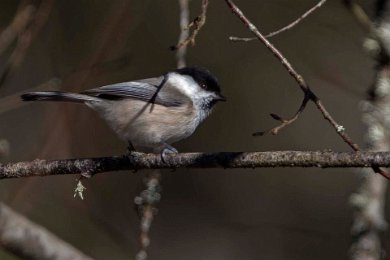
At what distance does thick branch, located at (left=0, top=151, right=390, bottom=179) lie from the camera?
2184mm

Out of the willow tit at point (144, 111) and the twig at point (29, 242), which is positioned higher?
the willow tit at point (144, 111)

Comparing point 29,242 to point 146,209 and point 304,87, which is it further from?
point 304,87

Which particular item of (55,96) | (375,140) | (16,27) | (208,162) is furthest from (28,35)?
(375,140)

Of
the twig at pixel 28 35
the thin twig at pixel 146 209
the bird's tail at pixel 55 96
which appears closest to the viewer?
the thin twig at pixel 146 209

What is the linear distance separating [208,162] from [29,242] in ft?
2.84

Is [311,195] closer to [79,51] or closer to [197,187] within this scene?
[197,187]

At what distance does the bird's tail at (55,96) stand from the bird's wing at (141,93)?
0.04m

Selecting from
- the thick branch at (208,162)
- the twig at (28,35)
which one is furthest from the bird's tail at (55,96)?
the thick branch at (208,162)

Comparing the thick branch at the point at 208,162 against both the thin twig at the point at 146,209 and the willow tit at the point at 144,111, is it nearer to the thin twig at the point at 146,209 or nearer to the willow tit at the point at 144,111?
the thin twig at the point at 146,209

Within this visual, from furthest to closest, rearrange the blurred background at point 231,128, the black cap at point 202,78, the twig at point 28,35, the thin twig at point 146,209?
1. the blurred background at point 231,128
2. the black cap at point 202,78
3. the twig at point 28,35
4. the thin twig at point 146,209

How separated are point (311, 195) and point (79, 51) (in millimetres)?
2439

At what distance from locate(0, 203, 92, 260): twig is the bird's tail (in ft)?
2.01

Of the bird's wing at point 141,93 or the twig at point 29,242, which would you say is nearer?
the twig at point 29,242

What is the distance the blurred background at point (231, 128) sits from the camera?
5.64 m
